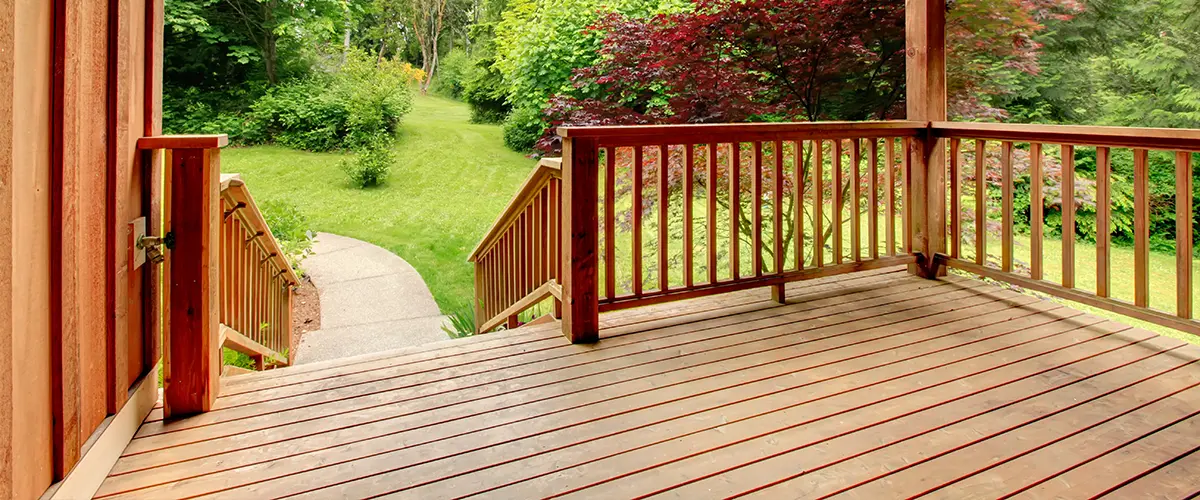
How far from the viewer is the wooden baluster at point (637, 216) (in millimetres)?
2756

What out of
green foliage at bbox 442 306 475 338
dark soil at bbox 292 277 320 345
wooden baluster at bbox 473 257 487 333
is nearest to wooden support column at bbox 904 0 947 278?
green foliage at bbox 442 306 475 338

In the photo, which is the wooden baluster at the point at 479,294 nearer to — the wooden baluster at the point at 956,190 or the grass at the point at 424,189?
the grass at the point at 424,189

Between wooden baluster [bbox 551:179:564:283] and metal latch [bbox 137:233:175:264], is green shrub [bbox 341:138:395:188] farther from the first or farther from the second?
metal latch [bbox 137:233:175:264]

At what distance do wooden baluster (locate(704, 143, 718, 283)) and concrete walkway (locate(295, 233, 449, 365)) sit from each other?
8.13ft

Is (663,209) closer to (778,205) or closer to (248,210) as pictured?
(778,205)

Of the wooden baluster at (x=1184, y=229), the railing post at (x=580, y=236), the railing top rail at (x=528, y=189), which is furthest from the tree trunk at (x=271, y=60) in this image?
the wooden baluster at (x=1184, y=229)

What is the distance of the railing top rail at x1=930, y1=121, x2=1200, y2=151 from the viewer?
8.21ft

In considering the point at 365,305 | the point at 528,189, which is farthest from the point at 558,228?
the point at 365,305

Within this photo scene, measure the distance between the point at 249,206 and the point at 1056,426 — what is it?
301cm

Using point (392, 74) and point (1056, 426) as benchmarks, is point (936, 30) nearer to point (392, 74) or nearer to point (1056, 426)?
point (1056, 426)

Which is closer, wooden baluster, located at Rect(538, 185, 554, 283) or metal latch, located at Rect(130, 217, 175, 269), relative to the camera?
metal latch, located at Rect(130, 217, 175, 269)

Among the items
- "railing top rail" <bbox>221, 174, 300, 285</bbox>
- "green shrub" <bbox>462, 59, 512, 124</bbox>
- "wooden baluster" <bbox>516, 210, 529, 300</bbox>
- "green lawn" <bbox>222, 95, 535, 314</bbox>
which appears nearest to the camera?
"railing top rail" <bbox>221, 174, 300, 285</bbox>

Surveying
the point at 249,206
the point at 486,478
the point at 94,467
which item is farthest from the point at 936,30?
the point at 94,467

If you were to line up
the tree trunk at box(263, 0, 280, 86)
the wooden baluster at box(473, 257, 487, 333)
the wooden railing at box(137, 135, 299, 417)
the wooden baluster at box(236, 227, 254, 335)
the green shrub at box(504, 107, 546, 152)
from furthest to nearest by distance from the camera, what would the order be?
the tree trunk at box(263, 0, 280, 86)
the green shrub at box(504, 107, 546, 152)
the wooden baluster at box(473, 257, 487, 333)
the wooden baluster at box(236, 227, 254, 335)
the wooden railing at box(137, 135, 299, 417)
